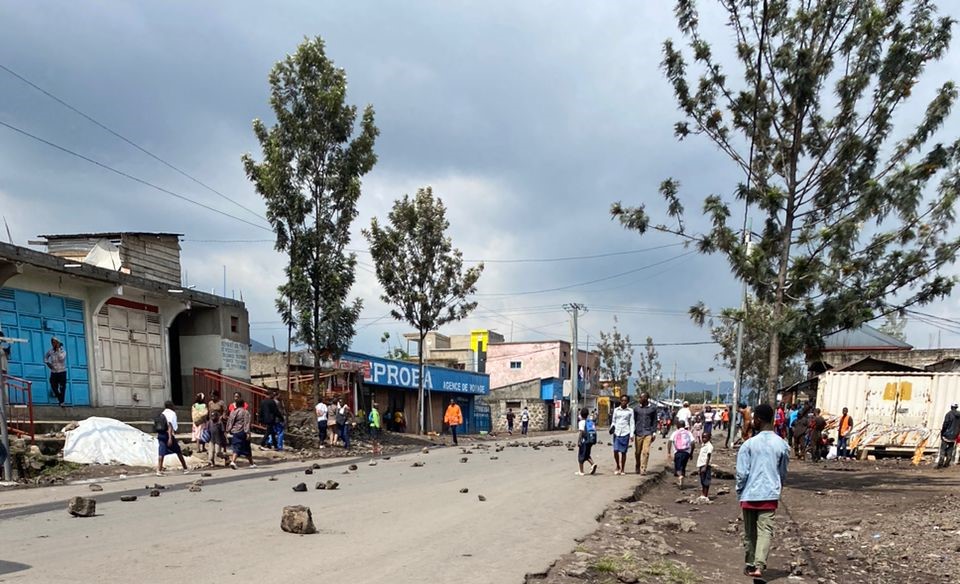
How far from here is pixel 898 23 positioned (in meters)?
14.2

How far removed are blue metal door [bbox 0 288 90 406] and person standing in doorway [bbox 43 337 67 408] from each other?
13.7 inches

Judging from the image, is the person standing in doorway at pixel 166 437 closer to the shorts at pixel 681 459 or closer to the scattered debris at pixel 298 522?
the scattered debris at pixel 298 522

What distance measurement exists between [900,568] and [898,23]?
10.6 meters

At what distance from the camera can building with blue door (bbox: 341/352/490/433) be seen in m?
35.5

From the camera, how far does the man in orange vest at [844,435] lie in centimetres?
2259

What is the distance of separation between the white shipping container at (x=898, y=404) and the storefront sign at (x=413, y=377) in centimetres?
1971

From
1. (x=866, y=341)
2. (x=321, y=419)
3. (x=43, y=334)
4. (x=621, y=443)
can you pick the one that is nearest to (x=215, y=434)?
(x=43, y=334)

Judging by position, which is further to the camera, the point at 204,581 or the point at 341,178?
the point at 341,178

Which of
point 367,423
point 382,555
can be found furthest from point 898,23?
point 367,423

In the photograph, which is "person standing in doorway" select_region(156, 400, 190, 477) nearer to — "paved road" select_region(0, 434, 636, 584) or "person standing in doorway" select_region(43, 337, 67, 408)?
"paved road" select_region(0, 434, 636, 584)

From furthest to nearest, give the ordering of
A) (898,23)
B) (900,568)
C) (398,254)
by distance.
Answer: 1. (398,254)
2. (898,23)
3. (900,568)

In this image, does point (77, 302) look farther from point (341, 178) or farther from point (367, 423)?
point (367, 423)

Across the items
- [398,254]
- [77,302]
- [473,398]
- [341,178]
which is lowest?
[473,398]

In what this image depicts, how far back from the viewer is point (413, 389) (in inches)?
1620
